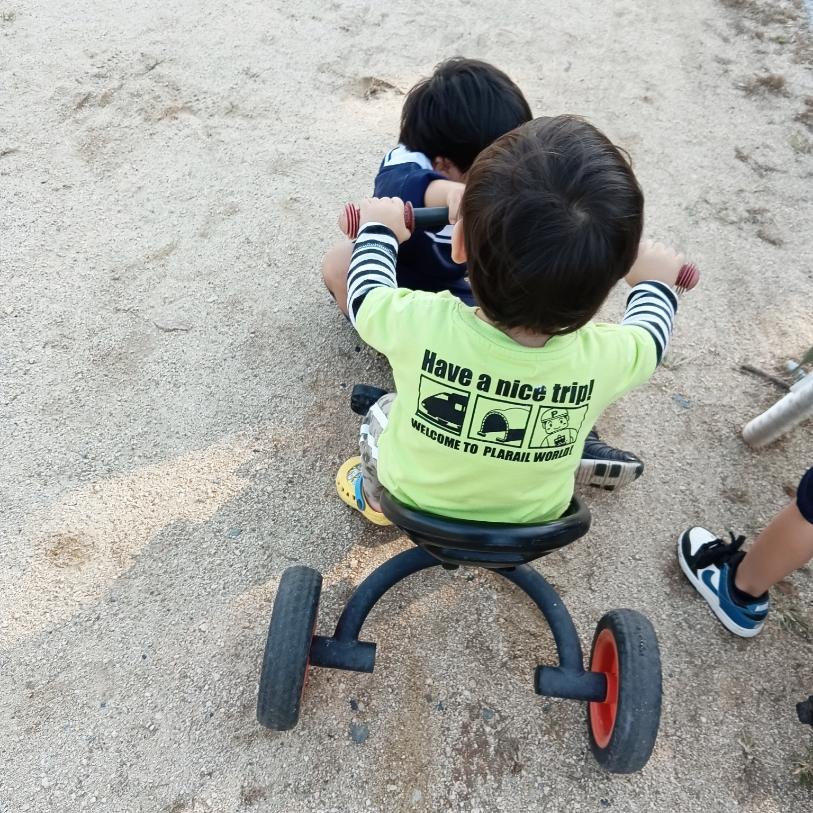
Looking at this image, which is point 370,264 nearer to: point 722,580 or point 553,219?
point 553,219

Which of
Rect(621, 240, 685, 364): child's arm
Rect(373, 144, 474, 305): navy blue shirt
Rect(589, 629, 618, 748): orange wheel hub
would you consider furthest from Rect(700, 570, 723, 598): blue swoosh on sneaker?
Rect(373, 144, 474, 305): navy blue shirt

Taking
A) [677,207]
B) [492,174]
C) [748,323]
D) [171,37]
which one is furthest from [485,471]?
[171,37]

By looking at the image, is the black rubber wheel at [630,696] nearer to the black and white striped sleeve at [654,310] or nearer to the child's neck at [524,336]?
the black and white striped sleeve at [654,310]

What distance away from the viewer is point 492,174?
865 mm

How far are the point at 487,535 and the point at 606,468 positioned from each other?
77 cm

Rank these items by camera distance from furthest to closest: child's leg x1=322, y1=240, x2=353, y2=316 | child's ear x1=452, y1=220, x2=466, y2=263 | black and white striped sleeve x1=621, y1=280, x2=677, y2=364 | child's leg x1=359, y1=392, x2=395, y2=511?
1. child's leg x1=322, y1=240, x2=353, y2=316
2. child's leg x1=359, y1=392, x2=395, y2=511
3. black and white striped sleeve x1=621, y1=280, x2=677, y2=364
4. child's ear x1=452, y1=220, x2=466, y2=263

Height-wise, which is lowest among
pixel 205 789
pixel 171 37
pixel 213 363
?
pixel 205 789

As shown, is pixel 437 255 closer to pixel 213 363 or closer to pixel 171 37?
pixel 213 363

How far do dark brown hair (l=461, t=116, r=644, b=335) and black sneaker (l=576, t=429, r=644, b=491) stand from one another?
2.74ft

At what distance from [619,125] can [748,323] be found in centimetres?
112

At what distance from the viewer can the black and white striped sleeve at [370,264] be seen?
116 centimetres

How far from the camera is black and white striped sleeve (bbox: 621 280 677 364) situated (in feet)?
3.79

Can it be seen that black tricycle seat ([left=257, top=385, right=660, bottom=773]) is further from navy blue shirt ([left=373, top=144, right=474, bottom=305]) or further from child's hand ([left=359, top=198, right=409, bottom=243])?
navy blue shirt ([left=373, top=144, right=474, bottom=305])

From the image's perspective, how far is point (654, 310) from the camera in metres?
1.19
